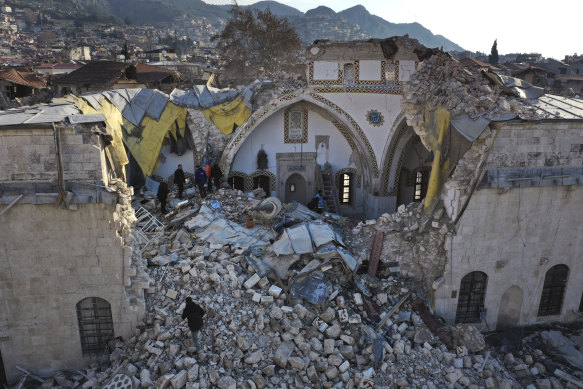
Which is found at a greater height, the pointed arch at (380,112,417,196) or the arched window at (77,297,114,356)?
the pointed arch at (380,112,417,196)

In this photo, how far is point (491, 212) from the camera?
327 inches

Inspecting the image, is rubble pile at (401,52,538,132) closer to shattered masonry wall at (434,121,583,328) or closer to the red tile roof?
shattered masonry wall at (434,121,583,328)

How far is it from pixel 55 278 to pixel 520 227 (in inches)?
366

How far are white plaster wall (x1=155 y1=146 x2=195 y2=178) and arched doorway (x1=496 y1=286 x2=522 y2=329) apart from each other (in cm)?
1033

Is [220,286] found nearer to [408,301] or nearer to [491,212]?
[408,301]

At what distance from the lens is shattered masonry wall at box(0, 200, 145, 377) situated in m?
7.19

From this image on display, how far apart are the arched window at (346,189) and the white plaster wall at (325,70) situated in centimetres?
378

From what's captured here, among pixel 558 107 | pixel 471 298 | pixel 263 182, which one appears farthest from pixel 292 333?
pixel 263 182

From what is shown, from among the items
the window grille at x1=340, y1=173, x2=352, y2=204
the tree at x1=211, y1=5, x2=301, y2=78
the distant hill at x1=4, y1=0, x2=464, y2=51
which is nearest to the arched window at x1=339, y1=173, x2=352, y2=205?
the window grille at x1=340, y1=173, x2=352, y2=204

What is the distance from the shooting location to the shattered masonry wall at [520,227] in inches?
316

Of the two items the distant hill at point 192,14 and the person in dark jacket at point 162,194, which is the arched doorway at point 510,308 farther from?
the distant hill at point 192,14

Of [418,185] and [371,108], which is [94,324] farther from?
[418,185]

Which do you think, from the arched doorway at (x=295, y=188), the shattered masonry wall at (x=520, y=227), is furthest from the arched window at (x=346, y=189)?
the shattered masonry wall at (x=520, y=227)

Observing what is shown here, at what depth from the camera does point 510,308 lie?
912 centimetres
